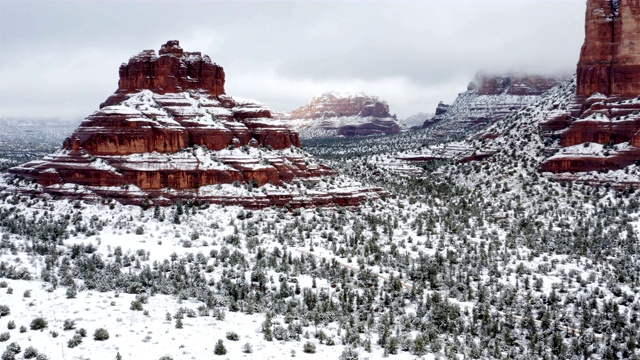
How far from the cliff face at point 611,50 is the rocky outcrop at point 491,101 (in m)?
56.2

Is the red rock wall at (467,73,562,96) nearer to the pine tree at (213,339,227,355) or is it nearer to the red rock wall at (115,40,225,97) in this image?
the red rock wall at (115,40,225,97)

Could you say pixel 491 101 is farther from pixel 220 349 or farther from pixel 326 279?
pixel 220 349

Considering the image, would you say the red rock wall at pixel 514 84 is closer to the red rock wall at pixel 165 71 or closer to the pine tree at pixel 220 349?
the red rock wall at pixel 165 71

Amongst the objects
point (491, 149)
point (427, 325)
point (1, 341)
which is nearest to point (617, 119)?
point (491, 149)

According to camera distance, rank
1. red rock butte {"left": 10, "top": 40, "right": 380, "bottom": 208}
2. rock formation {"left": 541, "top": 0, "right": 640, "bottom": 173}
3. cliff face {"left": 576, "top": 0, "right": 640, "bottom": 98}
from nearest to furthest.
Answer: red rock butte {"left": 10, "top": 40, "right": 380, "bottom": 208} → rock formation {"left": 541, "top": 0, "right": 640, "bottom": 173} → cliff face {"left": 576, "top": 0, "right": 640, "bottom": 98}

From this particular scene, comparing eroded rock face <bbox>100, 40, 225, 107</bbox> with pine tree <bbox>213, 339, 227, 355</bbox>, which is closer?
pine tree <bbox>213, 339, 227, 355</bbox>

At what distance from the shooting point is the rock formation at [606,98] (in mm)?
70375

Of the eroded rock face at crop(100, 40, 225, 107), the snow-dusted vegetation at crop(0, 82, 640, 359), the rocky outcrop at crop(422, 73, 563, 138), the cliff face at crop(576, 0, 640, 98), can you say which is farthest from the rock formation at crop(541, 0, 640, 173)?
the rocky outcrop at crop(422, 73, 563, 138)

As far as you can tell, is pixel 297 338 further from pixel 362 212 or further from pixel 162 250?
pixel 362 212

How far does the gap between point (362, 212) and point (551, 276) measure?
22345mm

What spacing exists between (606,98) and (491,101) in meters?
78.4

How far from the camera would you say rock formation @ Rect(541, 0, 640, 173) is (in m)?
70.4

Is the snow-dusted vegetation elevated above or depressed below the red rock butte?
below

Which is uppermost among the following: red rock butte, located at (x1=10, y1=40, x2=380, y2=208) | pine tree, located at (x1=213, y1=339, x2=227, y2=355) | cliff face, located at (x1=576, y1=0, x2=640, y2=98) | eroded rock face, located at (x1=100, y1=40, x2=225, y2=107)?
cliff face, located at (x1=576, y1=0, x2=640, y2=98)
